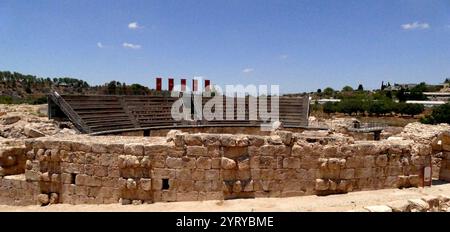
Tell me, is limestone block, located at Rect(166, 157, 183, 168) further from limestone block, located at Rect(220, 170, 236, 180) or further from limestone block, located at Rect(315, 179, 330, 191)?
limestone block, located at Rect(315, 179, 330, 191)

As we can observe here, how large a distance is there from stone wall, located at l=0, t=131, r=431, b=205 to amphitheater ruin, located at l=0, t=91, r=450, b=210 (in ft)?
0.07

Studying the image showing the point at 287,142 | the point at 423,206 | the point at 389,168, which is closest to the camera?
the point at 423,206

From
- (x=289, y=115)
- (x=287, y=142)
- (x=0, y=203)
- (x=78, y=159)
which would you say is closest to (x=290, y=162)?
(x=287, y=142)

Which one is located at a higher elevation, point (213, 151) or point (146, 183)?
point (213, 151)

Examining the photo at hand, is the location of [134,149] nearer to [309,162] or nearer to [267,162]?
[267,162]

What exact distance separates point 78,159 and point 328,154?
5.97m

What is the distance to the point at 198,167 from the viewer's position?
7930mm

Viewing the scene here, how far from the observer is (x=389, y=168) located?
889cm

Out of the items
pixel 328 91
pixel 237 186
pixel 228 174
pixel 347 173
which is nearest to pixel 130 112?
pixel 228 174

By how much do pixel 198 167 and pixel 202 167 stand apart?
0.09m

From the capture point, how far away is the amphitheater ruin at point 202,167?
7.93 metres

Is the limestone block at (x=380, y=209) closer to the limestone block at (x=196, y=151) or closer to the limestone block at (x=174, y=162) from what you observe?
the limestone block at (x=196, y=151)

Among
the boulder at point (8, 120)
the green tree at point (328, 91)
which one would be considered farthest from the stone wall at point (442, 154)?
the green tree at point (328, 91)
